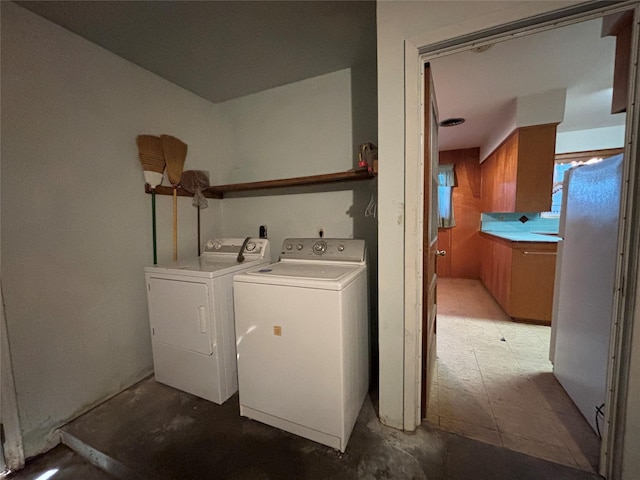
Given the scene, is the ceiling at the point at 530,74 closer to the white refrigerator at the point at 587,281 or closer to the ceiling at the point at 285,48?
the ceiling at the point at 285,48

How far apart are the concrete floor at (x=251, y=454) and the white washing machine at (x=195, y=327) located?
21 cm

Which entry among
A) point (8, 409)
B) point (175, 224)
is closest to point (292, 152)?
point (175, 224)

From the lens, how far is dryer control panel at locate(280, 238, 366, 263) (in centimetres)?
171

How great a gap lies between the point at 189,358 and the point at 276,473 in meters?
0.89

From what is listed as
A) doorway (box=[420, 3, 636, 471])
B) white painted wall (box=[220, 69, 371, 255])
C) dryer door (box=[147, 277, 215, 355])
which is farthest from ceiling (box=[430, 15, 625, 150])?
dryer door (box=[147, 277, 215, 355])

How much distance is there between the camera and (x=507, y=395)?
171cm

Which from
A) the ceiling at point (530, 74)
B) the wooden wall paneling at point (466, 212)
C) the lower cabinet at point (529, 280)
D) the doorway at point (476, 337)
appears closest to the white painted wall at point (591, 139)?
the doorway at point (476, 337)

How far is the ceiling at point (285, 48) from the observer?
146cm

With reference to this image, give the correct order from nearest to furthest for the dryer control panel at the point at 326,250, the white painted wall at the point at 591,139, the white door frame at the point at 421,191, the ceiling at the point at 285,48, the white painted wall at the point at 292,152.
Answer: the white door frame at the point at 421,191 → the ceiling at the point at 285,48 → the dryer control panel at the point at 326,250 → the white painted wall at the point at 292,152 → the white painted wall at the point at 591,139

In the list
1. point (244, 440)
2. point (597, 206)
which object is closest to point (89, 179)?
point (244, 440)

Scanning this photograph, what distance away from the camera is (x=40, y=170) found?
4.71ft

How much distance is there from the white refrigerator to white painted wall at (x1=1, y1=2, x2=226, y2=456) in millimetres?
2818

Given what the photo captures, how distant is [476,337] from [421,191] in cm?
202

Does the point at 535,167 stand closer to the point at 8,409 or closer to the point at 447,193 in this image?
the point at 447,193
